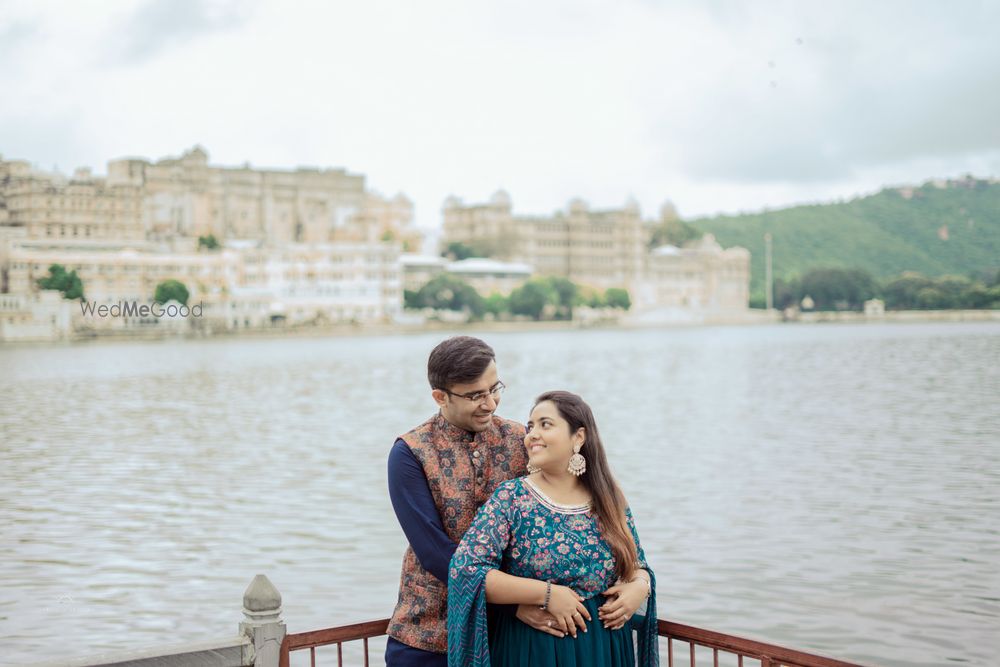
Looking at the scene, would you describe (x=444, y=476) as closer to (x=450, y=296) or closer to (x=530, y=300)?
(x=450, y=296)

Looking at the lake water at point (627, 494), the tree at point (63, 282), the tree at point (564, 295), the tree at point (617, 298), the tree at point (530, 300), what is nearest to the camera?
the lake water at point (627, 494)

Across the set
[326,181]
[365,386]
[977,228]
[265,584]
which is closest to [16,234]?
[326,181]

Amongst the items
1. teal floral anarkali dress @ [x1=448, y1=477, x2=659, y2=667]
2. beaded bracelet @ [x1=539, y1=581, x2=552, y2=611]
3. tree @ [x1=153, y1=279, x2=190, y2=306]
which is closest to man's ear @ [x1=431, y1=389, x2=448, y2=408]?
teal floral anarkali dress @ [x1=448, y1=477, x2=659, y2=667]

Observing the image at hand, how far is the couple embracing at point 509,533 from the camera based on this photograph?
86.5 inches

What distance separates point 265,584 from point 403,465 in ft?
1.31

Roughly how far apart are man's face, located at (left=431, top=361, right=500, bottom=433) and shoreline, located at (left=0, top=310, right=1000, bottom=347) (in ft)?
170

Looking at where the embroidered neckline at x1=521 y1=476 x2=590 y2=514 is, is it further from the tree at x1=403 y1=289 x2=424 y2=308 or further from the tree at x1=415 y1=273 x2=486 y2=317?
the tree at x1=403 y1=289 x2=424 y2=308

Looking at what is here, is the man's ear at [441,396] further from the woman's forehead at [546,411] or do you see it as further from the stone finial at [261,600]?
the stone finial at [261,600]

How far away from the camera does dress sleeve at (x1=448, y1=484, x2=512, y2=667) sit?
2.18 metres

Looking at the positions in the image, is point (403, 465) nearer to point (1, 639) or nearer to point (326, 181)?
point (1, 639)

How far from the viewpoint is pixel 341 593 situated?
738cm

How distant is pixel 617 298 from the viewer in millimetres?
81188

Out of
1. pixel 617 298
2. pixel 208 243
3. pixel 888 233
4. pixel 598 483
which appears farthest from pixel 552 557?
pixel 888 233

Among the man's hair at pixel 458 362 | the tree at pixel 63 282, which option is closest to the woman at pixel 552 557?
the man's hair at pixel 458 362
